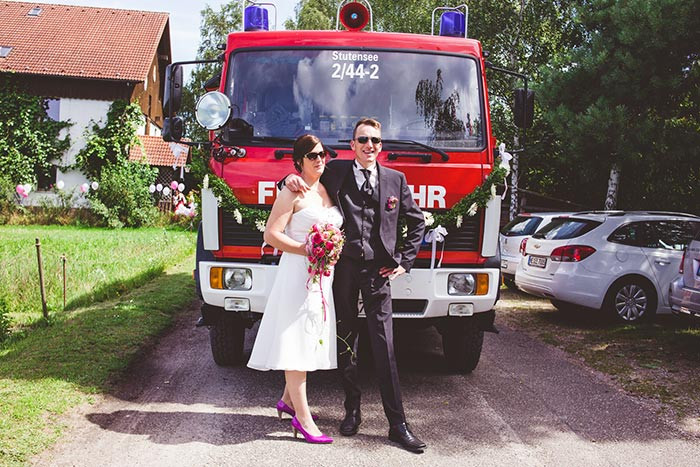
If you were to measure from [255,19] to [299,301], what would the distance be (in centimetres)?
328

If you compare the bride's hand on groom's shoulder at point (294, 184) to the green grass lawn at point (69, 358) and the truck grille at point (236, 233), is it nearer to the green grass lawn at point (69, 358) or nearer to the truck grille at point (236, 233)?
the truck grille at point (236, 233)

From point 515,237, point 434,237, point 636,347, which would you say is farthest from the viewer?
point 515,237

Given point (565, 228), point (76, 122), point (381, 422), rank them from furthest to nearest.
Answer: point (76, 122) < point (565, 228) < point (381, 422)

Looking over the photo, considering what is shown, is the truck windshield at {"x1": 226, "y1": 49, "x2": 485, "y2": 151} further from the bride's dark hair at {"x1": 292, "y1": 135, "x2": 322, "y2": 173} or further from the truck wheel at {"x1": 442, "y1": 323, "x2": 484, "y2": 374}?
the truck wheel at {"x1": 442, "y1": 323, "x2": 484, "y2": 374}

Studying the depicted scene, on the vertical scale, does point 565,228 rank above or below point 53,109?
below

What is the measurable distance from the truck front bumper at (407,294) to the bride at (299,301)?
2.76ft

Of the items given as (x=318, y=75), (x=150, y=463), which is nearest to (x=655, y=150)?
(x=318, y=75)

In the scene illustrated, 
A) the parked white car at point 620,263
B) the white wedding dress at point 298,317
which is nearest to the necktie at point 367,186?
the white wedding dress at point 298,317

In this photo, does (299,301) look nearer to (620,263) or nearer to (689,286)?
(689,286)

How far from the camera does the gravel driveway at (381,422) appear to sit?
4566mm

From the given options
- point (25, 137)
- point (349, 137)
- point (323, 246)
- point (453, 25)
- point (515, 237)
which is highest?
point (453, 25)

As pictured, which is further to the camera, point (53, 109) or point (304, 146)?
point (53, 109)

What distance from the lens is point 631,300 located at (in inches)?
383

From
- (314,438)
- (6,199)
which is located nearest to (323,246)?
(314,438)
